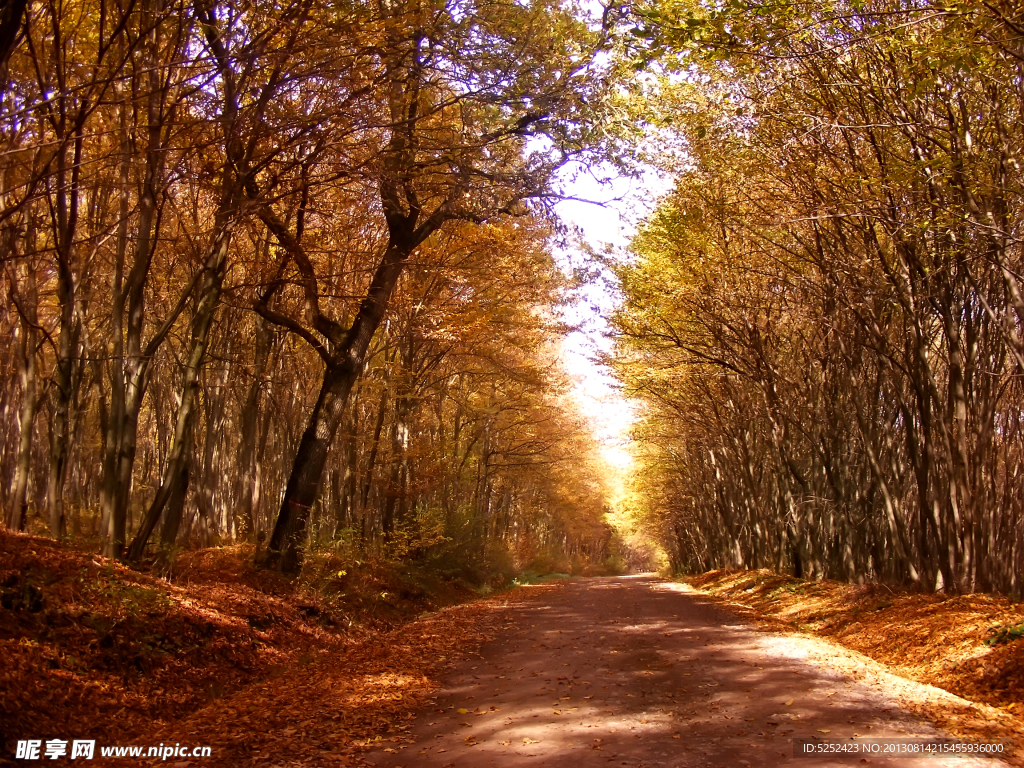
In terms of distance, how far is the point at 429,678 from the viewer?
24.6 ft

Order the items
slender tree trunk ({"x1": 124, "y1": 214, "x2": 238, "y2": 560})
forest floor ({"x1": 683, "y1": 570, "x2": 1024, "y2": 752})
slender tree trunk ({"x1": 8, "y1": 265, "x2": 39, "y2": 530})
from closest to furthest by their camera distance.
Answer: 1. forest floor ({"x1": 683, "y1": 570, "x2": 1024, "y2": 752})
2. slender tree trunk ({"x1": 124, "y1": 214, "x2": 238, "y2": 560})
3. slender tree trunk ({"x1": 8, "y1": 265, "x2": 39, "y2": 530})

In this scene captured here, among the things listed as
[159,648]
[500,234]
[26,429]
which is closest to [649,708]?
[159,648]

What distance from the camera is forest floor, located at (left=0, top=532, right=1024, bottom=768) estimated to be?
5.02m

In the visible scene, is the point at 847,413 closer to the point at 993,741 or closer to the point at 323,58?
the point at 993,741

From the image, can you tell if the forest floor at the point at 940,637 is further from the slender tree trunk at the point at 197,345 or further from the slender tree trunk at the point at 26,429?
the slender tree trunk at the point at 26,429

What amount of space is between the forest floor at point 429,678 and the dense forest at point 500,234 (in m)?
1.61

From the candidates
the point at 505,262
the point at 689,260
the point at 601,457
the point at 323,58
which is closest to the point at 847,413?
the point at 689,260

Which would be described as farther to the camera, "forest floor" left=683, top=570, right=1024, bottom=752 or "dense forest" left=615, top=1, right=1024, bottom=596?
"dense forest" left=615, top=1, right=1024, bottom=596

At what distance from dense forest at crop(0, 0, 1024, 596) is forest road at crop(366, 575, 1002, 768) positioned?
433cm

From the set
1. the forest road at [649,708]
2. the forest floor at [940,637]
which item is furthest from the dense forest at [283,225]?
the forest floor at [940,637]

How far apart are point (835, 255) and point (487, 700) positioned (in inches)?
346

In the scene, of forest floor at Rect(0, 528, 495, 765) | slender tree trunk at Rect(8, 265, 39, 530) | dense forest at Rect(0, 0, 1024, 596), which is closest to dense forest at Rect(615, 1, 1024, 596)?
dense forest at Rect(0, 0, 1024, 596)

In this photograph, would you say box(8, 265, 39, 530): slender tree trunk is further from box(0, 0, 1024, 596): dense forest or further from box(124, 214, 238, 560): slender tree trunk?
box(124, 214, 238, 560): slender tree trunk

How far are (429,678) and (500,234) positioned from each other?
1025cm
